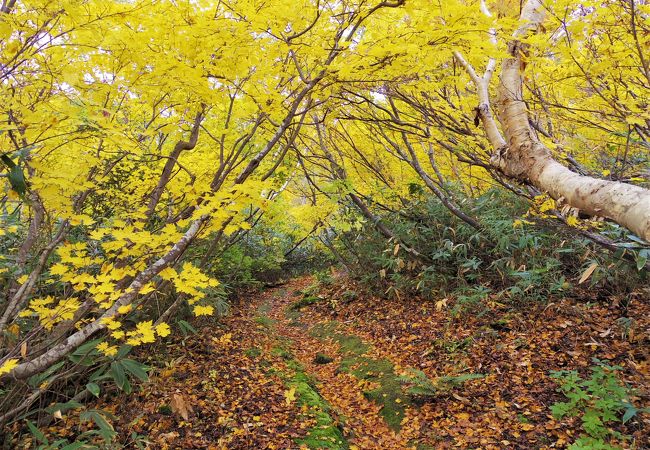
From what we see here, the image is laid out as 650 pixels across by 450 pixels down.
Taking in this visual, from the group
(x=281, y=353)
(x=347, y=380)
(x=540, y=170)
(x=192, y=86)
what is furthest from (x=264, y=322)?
(x=540, y=170)

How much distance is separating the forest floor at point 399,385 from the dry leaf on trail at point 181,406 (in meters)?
0.01

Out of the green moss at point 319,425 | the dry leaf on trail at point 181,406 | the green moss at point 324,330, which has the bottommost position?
the green moss at point 324,330

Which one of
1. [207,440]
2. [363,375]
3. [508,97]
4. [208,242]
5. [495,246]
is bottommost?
[363,375]

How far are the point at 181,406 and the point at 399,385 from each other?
246 centimetres

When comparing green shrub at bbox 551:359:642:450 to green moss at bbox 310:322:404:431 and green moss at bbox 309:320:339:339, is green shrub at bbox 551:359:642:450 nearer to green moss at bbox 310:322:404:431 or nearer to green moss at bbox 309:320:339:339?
green moss at bbox 310:322:404:431

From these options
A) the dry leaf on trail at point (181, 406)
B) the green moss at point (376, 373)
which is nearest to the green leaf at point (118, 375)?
the dry leaf on trail at point (181, 406)

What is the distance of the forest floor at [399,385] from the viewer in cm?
339

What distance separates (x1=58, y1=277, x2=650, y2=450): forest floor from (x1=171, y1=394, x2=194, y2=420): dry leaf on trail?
0.01 m

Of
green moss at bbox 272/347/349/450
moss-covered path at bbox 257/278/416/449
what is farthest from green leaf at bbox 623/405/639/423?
green moss at bbox 272/347/349/450

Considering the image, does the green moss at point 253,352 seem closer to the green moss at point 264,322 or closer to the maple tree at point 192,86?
the green moss at point 264,322

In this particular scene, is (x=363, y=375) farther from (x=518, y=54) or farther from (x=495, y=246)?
(x=518, y=54)

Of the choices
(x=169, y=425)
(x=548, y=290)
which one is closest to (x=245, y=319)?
(x=169, y=425)

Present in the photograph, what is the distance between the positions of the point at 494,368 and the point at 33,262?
16.9 feet

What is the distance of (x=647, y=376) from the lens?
331cm
